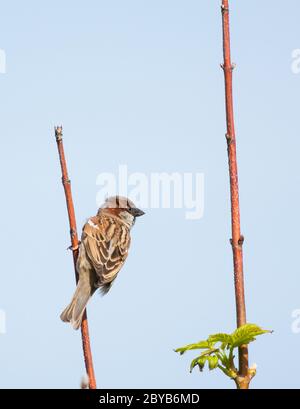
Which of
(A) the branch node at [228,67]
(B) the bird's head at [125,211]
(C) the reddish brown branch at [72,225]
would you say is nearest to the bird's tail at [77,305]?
(C) the reddish brown branch at [72,225]

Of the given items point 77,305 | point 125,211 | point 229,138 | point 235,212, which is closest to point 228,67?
point 229,138

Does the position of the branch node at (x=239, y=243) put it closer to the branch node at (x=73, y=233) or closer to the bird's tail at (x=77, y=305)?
the branch node at (x=73, y=233)

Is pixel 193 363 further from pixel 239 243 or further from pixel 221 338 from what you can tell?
pixel 239 243

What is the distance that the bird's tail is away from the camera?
316cm

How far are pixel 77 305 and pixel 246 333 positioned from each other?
2072 mm

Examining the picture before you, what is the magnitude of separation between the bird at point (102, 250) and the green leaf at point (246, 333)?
2156 mm

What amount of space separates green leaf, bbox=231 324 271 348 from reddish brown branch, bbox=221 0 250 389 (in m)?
0.01

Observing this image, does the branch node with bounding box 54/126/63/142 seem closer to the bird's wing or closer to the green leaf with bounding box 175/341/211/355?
the green leaf with bounding box 175/341/211/355

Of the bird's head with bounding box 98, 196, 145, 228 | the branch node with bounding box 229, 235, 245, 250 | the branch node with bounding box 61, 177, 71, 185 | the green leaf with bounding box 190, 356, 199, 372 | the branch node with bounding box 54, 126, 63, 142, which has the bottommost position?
the green leaf with bounding box 190, 356, 199, 372

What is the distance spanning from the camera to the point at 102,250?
4.21m

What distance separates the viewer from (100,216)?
4754 millimetres

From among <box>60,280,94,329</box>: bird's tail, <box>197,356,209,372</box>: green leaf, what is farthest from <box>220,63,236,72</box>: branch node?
<box>60,280,94,329</box>: bird's tail
